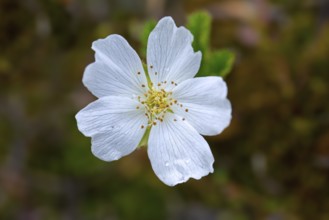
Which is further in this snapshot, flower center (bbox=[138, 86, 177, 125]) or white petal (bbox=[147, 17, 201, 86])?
flower center (bbox=[138, 86, 177, 125])

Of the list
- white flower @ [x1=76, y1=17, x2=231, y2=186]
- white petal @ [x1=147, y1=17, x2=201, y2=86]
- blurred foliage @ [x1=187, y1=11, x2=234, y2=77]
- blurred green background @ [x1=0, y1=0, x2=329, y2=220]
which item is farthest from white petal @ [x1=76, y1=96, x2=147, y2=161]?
blurred green background @ [x1=0, y1=0, x2=329, y2=220]

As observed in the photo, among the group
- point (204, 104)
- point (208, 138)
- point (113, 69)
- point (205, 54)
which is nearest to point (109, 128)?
point (113, 69)

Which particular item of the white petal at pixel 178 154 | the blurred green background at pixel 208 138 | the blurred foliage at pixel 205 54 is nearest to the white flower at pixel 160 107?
the white petal at pixel 178 154

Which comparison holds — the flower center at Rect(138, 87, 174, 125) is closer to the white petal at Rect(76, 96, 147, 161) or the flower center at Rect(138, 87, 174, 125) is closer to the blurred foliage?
the white petal at Rect(76, 96, 147, 161)

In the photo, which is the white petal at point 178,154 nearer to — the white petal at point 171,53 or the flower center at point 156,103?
the flower center at point 156,103

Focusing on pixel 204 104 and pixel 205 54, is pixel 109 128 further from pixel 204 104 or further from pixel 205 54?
pixel 205 54
